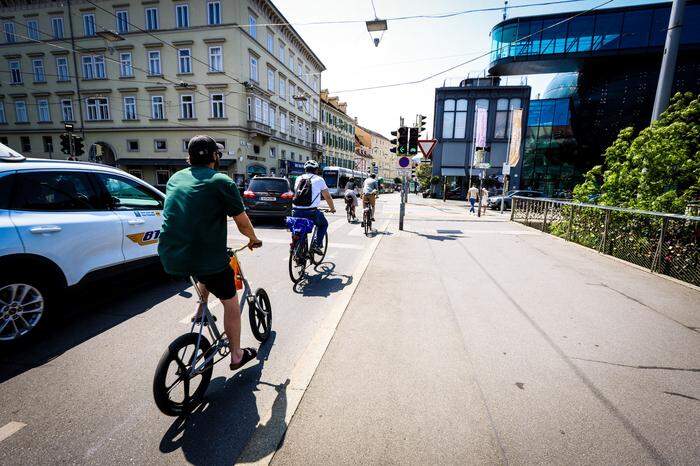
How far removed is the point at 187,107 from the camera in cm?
2744

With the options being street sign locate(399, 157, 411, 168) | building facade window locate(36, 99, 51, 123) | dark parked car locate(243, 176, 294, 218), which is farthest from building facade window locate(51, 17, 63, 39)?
street sign locate(399, 157, 411, 168)

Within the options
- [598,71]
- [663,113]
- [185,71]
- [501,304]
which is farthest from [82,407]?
[598,71]

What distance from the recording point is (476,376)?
9.13 feet

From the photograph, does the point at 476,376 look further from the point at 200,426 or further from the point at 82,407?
the point at 82,407

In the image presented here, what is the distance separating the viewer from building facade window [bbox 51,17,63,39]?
2850cm

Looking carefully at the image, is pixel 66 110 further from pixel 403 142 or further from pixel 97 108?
pixel 403 142

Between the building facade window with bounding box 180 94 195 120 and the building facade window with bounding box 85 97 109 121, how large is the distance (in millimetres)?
7629

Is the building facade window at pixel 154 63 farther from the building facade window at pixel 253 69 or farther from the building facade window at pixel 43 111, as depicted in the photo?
the building facade window at pixel 43 111

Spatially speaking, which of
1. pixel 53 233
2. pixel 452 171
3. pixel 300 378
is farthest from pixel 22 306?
pixel 452 171

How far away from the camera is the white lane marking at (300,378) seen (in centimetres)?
192

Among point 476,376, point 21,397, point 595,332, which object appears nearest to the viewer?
point 21,397

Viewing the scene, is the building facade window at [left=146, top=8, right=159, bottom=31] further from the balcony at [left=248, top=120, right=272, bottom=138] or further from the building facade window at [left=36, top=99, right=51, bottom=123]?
the building facade window at [left=36, top=99, right=51, bottom=123]

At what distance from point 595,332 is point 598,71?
35241 millimetres

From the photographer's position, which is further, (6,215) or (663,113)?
(663,113)
